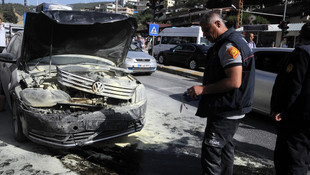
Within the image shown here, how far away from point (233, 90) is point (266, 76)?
3399mm

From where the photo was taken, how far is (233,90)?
2127 mm

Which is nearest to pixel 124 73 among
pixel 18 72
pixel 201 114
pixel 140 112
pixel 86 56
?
pixel 86 56

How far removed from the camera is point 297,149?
2176 mm

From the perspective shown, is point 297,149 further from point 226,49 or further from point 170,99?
point 170,99

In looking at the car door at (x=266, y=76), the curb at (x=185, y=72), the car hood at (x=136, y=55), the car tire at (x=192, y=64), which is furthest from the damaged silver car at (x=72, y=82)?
the car tire at (x=192, y=64)

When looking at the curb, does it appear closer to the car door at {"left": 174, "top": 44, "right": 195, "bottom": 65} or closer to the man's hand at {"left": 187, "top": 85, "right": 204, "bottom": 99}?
the car door at {"left": 174, "top": 44, "right": 195, "bottom": 65}

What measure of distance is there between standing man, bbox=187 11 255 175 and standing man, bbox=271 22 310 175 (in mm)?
319

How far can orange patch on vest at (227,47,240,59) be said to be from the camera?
204 centimetres

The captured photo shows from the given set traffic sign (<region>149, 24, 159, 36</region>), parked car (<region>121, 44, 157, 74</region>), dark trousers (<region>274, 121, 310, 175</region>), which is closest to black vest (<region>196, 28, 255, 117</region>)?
dark trousers (<region>274, 121, 310, 175</region>)

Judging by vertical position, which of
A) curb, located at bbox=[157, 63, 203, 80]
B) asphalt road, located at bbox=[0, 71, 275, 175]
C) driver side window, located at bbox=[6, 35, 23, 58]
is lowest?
asphalt road, located at bbox=[0, 71, 275, 175]

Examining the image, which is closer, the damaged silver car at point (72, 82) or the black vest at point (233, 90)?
the black vest at point (233, 90)

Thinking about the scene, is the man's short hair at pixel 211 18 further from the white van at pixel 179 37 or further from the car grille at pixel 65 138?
the white van at pixel 179 37

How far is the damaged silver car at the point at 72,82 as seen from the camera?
300 centimetres

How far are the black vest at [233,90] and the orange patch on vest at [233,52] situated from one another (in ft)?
0.17
